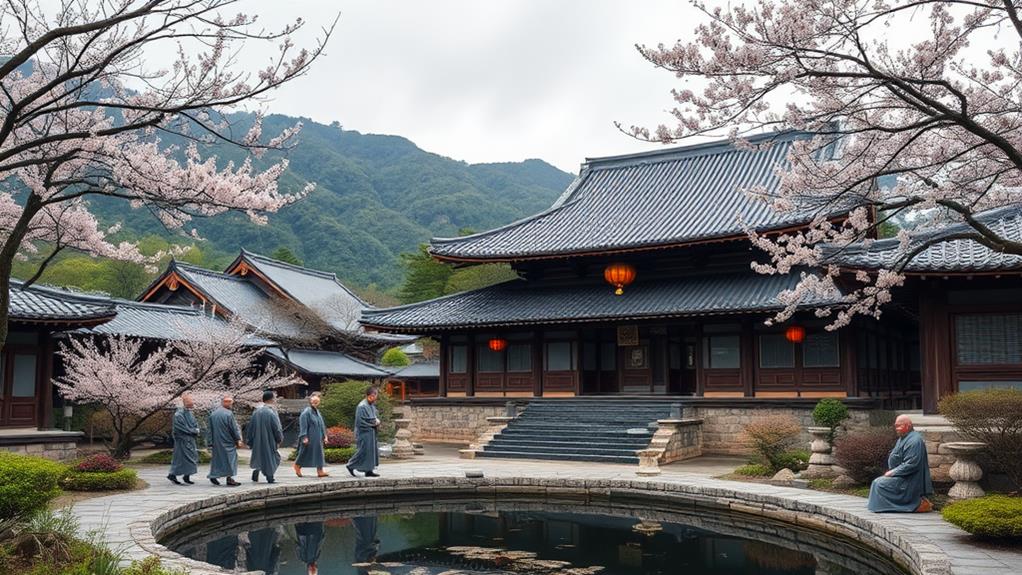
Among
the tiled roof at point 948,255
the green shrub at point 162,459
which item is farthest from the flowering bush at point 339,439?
the tiled roof at point 948,255

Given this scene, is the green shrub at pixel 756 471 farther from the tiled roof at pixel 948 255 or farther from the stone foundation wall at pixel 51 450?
the stone foundation wall at pixel 51 450

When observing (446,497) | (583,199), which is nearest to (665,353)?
(583,199)

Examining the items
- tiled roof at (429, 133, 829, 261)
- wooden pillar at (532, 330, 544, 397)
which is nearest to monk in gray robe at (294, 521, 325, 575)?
wooden pillar at (532, 330, 544, 397)

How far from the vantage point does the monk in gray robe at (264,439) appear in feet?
51.1

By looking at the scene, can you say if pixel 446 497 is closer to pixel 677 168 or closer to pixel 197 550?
pixel 197 550

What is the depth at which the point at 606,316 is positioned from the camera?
2345 cm

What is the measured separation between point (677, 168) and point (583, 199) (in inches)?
141

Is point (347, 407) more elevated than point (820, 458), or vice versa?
point (347, 407)

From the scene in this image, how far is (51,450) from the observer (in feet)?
62.0

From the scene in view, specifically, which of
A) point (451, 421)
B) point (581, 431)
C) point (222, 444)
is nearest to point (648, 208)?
point (581, 431)

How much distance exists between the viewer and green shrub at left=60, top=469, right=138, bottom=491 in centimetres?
1420

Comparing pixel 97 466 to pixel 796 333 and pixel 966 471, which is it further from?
pixel 796 333

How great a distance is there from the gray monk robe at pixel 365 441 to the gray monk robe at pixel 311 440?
27.2 inches

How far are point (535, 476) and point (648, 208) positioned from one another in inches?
522
